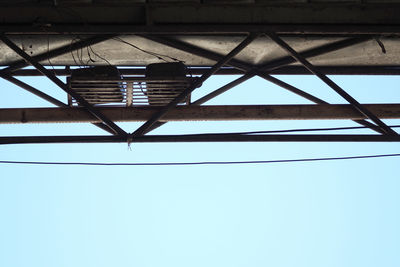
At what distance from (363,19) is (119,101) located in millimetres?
3667

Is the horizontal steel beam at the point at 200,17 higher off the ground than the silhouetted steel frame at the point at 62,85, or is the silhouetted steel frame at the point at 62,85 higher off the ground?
the horizontal steel beam at the point at 200,17

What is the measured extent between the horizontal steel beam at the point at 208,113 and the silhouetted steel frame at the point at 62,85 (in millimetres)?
219

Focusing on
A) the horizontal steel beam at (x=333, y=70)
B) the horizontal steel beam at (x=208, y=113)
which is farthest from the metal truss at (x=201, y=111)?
the horizontal steel beam at (x=333, y=70)

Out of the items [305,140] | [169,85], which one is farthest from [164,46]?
[305,140]

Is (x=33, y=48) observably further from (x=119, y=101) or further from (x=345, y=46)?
(x=345, y=46)

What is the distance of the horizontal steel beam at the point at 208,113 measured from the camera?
24.3 feet

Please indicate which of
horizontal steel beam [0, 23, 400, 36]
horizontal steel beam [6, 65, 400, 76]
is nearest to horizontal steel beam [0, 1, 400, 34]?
horizontal steel beam [0, 23, 400, 36]

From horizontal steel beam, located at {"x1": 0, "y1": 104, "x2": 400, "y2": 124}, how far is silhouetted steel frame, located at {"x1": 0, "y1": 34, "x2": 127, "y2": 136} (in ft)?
0.72

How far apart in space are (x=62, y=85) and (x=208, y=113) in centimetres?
212

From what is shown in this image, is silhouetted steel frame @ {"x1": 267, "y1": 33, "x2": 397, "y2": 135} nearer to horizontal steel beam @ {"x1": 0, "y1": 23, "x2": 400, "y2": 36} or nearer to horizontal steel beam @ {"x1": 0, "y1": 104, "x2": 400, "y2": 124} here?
horizontal steel beam @ {"x1": 0, "y1": 104, "x2": 400, "y2": 124}

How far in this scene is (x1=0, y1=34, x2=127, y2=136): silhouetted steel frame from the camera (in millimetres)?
7031

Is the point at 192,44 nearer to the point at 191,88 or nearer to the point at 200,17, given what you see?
the point at 200,17

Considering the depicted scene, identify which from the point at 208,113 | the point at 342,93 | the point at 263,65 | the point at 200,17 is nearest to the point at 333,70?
the point at 263,65

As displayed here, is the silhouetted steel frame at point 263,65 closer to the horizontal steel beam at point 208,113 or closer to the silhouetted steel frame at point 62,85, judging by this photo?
the horizontal steel beam at point 208,113
